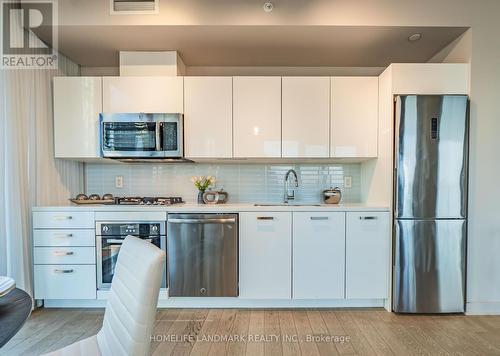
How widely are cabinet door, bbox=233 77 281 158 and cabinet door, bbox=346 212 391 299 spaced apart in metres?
0.98

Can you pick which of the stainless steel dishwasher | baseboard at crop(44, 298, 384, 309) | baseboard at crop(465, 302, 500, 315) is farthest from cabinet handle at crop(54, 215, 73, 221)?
baseboard at crop(465, 302, 500, 315)

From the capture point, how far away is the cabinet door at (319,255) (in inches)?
94.3

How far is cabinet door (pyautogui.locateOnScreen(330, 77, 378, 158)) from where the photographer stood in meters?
2.60

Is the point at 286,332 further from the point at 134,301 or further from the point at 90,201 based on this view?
the point at 90,201

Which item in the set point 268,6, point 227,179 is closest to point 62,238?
point 227,179

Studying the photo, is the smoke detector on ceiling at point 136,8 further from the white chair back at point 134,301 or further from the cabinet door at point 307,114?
the white chair back at point 134,301

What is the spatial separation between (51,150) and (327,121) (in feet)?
8.79

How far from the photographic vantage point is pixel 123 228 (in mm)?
2395

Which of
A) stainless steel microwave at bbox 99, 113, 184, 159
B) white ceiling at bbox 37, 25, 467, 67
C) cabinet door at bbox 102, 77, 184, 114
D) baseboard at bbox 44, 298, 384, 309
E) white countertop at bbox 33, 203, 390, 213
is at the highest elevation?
white ceiling at bbox 37, 25, 467, 67

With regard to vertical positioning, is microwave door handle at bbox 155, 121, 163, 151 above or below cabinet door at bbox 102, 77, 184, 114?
below

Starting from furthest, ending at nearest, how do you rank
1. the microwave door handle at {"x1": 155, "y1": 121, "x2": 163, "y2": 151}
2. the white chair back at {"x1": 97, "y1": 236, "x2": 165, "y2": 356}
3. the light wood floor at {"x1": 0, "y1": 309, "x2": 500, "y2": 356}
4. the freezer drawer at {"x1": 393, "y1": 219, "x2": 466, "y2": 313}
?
the microwave door handle at {"x1": 155, "y1": 121, "x2": 163, "y2": 151}, the freezer drawer at {"x1": 393, "y1": 219, "x2": 466, "y2": 313}, the light wood floor at {"x1": 0, "y1": 309, "x2": 500, "y2": 356}, the white chair back at {"x1": 97, "y1": 236, "x2": 165, "y2": 356}

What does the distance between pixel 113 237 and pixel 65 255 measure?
447 mm

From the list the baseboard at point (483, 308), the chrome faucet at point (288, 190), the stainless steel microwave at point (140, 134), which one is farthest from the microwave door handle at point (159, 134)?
the baseboard at point (483, 308)

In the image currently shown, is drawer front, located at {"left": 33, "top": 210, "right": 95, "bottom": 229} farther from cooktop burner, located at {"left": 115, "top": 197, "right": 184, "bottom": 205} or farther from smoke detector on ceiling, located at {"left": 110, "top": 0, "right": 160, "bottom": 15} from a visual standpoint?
smoke detector on ceiling, located at {"left": 110, "top": 0, "right": 160, "bottom": 15}
